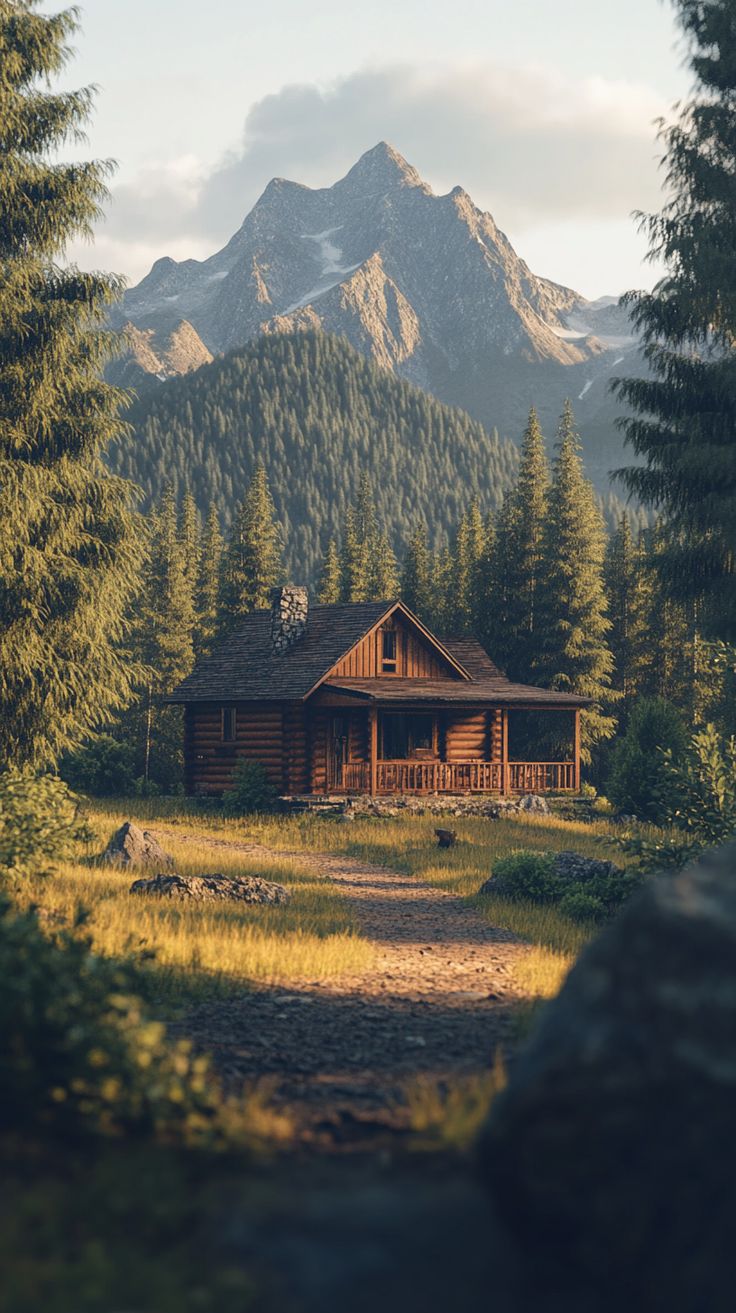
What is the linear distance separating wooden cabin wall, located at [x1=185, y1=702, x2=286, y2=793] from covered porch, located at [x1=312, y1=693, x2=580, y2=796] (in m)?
1.29

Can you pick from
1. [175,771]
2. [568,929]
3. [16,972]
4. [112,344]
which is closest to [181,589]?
[175,771]

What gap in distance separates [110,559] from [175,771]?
27301 mm

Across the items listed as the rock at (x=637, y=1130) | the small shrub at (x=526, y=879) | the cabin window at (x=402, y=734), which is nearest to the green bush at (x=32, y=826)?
the small shrub at (x=526, y=879)

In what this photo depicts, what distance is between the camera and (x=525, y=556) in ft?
157

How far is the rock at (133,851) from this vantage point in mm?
18703

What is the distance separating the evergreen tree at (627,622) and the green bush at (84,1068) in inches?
1724

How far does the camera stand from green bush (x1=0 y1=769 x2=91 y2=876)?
593 inches

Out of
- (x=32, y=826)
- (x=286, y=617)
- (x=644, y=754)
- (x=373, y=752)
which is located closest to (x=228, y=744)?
(x=286, y=617)

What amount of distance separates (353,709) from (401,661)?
9.00 feet

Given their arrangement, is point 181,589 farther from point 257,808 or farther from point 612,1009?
point 612,1009

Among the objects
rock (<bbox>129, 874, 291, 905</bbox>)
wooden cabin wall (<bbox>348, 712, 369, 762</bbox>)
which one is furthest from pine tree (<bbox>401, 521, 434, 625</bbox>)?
rock (<bbox>129, 874, 291, 905</bbox>)

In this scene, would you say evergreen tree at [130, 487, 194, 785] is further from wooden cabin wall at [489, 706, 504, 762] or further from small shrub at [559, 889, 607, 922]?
small shrub at [559, 889, 607, 922]

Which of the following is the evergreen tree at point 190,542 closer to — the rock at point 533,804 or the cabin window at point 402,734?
the cabin window at point 402,734

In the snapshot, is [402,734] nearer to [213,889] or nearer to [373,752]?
[373,752]
